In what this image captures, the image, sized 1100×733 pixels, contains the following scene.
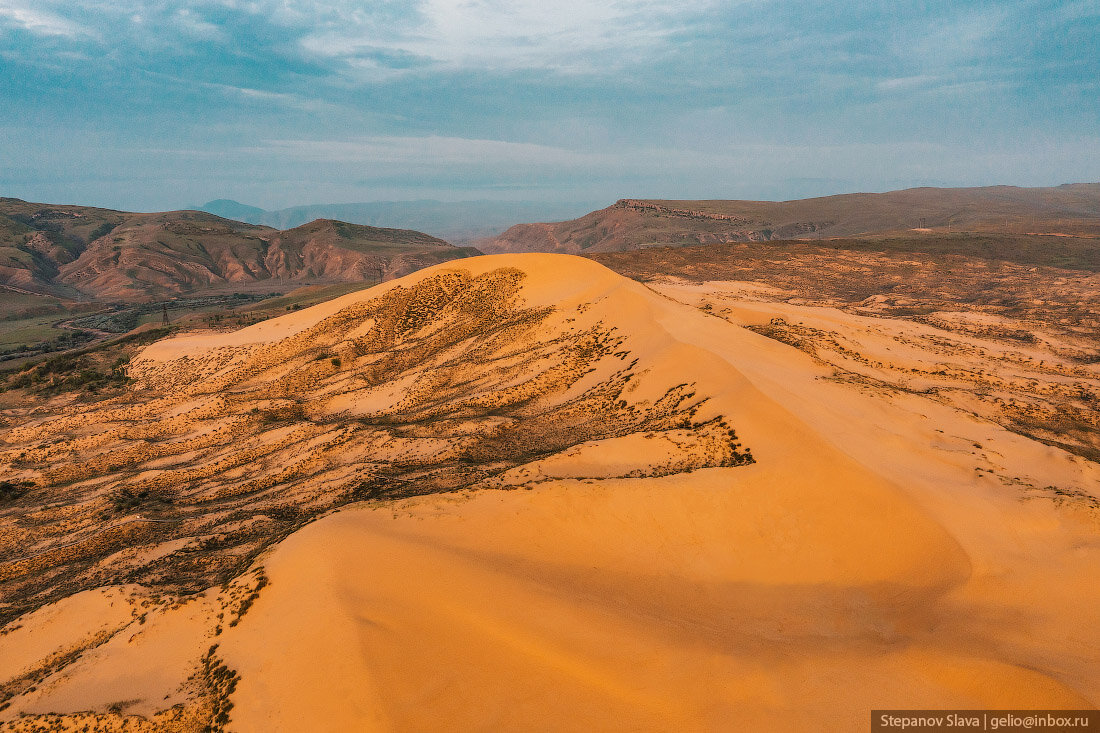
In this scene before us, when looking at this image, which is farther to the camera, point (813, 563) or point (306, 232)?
point (306, 232)

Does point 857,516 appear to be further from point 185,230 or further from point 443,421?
point 185,230

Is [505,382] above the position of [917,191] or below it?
below

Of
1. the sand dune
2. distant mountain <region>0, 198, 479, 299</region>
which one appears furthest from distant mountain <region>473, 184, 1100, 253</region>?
the sand dune

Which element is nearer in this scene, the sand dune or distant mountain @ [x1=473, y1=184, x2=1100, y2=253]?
the sand dune

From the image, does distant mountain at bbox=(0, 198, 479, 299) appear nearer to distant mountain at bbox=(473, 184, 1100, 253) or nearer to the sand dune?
distant mountain at bbox=(473, 184, 1100, 253)

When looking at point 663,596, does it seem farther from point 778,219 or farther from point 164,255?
point 778,219

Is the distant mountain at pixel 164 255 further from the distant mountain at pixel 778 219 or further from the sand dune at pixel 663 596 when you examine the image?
the sand dune at pixel 663 596

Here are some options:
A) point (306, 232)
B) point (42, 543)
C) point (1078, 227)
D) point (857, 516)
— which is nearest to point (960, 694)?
point (857, 516)

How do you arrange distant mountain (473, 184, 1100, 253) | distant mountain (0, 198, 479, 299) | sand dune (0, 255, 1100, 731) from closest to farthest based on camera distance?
sand dune (0, 255, 1100, 731) < distant mountain (0, 198, 479, 299) < distant mountain (473, 184, 1100, 253)

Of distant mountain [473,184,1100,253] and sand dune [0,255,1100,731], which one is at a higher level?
distant mountain [473,184,1100,253]
